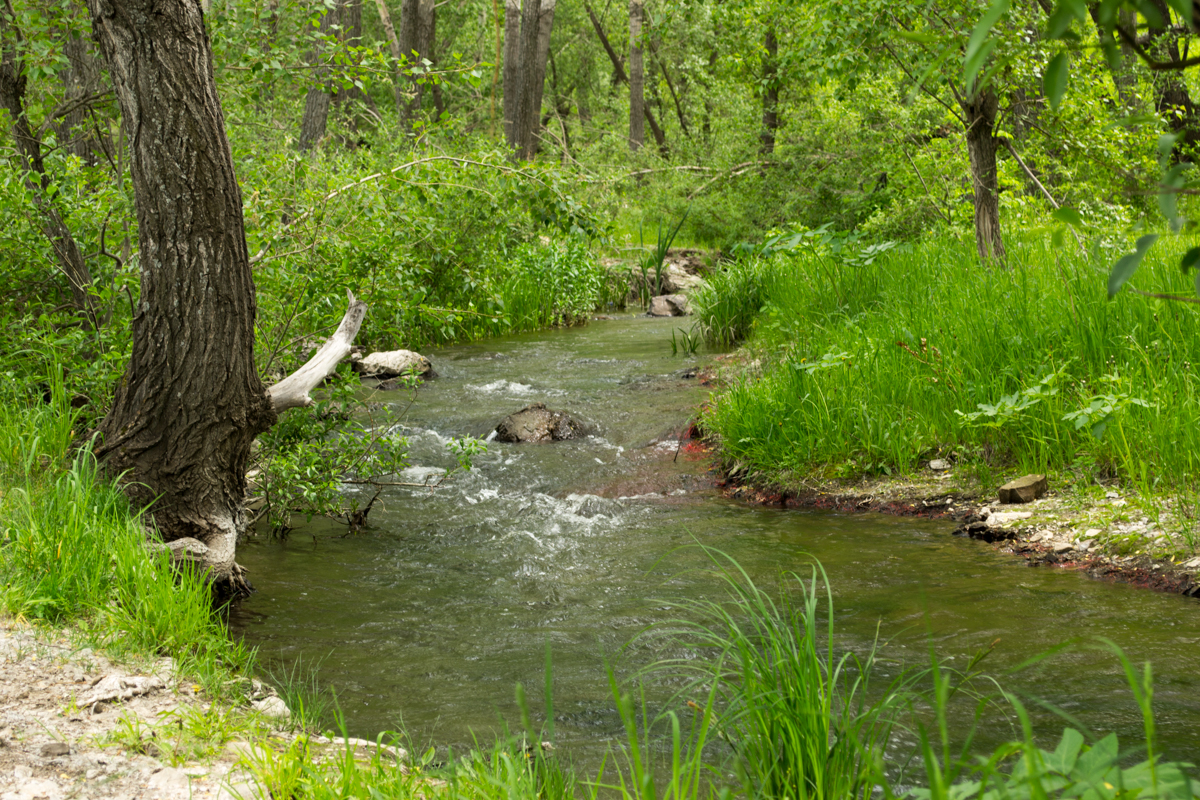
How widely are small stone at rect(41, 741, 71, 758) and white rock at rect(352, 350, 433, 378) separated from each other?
785cm

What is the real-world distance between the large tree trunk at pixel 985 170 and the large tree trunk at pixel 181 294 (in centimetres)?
569

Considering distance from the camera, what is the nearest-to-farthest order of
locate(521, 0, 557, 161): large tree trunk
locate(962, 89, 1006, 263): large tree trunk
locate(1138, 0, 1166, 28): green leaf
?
locate(1138, 0, 1166, 28): green leaf, locate(962, 89, 1006, 263): large tree trunk, locate(521, 0, 557, 161): large tree trunk

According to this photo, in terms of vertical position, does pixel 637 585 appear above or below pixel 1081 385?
below

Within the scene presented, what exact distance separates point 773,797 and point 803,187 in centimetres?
1342

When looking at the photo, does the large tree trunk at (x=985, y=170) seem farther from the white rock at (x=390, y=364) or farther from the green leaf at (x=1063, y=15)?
the green leaf at (x=1063, y=15)

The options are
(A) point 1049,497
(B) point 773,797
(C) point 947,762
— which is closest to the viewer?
(C) point 947,762

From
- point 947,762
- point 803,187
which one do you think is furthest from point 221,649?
point 803,187

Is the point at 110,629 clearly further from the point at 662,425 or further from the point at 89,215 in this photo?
the point at 662,425

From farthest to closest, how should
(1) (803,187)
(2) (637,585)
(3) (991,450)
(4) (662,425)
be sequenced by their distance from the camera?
(1) (803,187)
(4) (662,425)
(3) (991,450)
(2) (637,585)

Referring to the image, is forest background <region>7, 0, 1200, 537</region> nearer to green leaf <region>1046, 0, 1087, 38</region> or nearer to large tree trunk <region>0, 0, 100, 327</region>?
large tree trunk <region>0, 0, 100, 327</region>

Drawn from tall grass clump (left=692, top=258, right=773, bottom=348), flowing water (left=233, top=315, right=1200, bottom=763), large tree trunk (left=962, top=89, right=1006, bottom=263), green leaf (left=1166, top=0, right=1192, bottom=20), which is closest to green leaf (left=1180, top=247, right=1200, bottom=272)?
green leaf (left=1166, top=0, right=1192, bottom=20)

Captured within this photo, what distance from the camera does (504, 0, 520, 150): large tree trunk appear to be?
2122cm

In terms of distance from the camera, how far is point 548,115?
124 feet

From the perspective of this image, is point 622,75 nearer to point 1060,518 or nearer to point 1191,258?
point 1060,518
